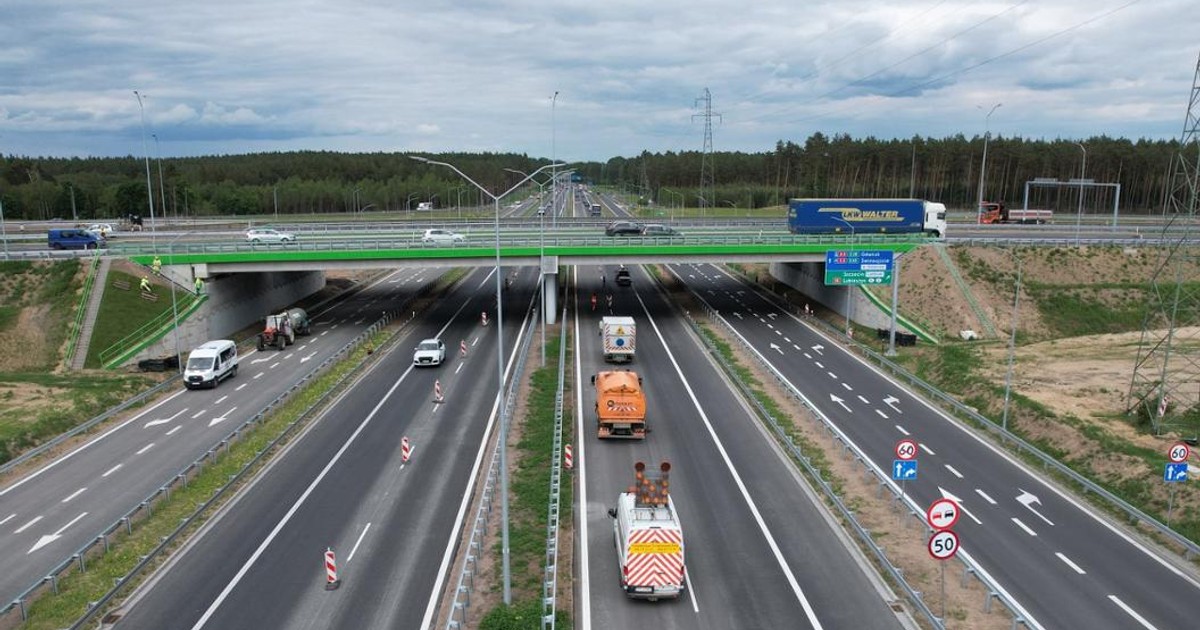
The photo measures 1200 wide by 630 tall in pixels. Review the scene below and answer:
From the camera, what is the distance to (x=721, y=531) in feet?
82.6

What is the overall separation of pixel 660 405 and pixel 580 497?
12780 millimetres

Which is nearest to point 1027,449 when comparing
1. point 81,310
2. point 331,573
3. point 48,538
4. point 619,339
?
point 619,339

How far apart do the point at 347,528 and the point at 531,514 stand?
20.5ft

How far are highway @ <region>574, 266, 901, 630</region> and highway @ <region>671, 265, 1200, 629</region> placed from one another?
4.51 meters

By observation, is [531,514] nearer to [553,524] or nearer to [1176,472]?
[553,524]

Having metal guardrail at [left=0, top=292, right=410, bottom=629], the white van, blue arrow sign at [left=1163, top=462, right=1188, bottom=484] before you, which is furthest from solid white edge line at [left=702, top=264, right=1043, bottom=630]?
the white van

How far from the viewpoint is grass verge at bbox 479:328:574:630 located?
19.2 meters

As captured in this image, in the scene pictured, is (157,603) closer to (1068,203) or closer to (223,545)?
(223,545)

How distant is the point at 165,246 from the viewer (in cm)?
6109

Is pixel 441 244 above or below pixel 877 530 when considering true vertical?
above

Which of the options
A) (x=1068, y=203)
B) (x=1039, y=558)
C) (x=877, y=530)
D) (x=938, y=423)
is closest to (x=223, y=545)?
(x=877, y=530)

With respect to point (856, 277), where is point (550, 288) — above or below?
below

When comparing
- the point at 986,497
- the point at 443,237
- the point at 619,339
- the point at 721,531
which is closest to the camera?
the point at 721,531

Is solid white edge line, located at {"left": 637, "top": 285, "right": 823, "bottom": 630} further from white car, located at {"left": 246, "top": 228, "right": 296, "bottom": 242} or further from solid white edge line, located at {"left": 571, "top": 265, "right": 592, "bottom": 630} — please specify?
white car, located at {"left": 246, "top": 228, "right": 296, "bottom": 242}
